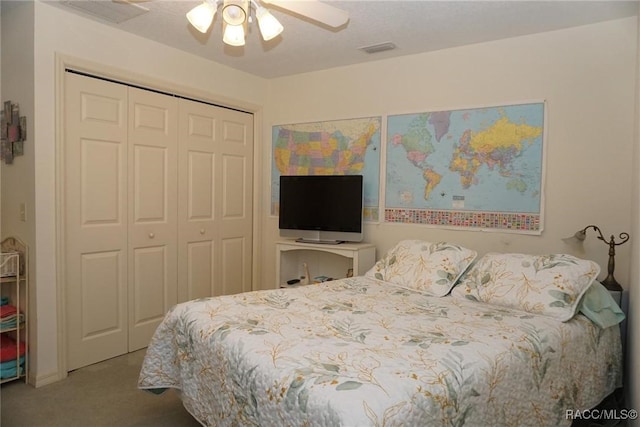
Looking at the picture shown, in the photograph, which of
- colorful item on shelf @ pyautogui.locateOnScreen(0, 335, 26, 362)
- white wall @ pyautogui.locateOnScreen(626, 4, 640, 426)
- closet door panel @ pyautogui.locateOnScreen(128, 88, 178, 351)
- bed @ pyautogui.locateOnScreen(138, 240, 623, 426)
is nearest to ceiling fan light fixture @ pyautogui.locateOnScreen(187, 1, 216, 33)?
bed @ pyautogui.locateOnScreen(138, 240, 623, 426)

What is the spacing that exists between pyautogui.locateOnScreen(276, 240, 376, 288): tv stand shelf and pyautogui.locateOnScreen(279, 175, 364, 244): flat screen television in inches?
4.5

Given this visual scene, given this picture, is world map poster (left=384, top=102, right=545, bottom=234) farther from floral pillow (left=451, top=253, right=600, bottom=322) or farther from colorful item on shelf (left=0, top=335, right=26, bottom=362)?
colorful item on shelf (left=0, top=335, right=26, bottom=362)

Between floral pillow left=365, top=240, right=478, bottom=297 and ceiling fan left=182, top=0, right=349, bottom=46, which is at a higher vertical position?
ceiling fan left=182, top=0, right=349, bottom=46

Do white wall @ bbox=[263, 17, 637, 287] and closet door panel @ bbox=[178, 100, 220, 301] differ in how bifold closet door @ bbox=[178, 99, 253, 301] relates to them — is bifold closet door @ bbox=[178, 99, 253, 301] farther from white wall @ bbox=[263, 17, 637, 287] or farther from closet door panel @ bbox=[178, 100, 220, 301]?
white wall @ bbox=[263, 17, 637, 287]

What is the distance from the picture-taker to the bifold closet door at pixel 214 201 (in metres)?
3.61

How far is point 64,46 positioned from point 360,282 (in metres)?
2.39

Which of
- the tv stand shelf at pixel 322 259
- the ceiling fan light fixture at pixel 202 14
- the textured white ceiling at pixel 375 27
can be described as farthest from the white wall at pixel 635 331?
the ceiling fan light fixture at pixel 202 14

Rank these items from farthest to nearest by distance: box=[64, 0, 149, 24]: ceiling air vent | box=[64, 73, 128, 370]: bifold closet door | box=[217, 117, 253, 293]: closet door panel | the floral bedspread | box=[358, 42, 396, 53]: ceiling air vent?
box=[217, 117, 253, 293]: closet door panel, box=[358, 42, 396, 53]: ceiling air vent, box=[64, 73, 128, 370]: bifold closet door, box=[64, 0, 149, 24]: ceiling air vent, the floral bedspread

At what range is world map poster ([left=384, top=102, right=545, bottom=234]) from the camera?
296 centimetres

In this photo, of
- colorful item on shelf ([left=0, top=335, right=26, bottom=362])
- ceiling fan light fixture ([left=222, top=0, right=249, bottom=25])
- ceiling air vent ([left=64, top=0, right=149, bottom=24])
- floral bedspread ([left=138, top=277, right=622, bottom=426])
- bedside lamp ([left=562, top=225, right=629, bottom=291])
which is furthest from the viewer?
colorful item on shelf ([left=0, top=335, right=26, bottom=362])

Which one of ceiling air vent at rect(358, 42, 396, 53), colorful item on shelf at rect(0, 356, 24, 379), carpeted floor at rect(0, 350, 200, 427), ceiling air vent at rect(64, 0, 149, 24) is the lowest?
carpeted floor at rect(0, 350, 200, 427)

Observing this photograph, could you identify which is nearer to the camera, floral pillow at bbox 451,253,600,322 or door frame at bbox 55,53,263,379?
floral pillow at bbox 451,253,600,322

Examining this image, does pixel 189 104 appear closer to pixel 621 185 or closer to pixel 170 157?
pixel 170 157

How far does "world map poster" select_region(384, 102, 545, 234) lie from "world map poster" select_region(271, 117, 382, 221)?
0.45ft
